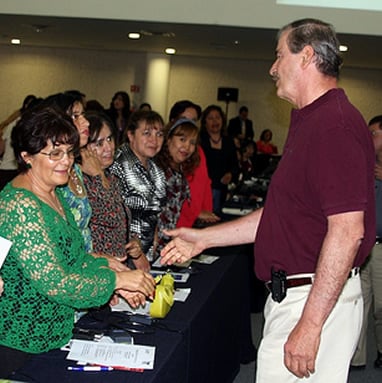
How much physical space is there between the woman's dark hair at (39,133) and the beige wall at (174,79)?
12532 mm

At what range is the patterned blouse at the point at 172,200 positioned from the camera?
3896mm

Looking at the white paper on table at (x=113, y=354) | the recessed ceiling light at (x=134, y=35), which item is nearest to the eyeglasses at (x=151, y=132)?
the white paper on table at (x=113, y=354)

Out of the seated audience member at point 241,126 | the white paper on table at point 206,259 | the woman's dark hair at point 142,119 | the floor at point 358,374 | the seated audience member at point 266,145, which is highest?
the seated audience member at point 241,126

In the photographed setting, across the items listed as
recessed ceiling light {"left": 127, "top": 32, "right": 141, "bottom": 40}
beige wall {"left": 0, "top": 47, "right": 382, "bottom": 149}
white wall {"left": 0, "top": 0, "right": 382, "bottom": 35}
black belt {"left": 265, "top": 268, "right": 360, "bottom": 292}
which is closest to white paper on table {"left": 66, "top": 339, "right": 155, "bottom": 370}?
black belt {"left": 265, "top": 268, "right": 360, "bottom": 292}

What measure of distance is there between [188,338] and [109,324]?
31cm

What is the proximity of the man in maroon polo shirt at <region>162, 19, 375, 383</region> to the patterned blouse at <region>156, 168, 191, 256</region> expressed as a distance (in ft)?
5.74

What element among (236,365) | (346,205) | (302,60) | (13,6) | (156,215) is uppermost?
(13,6)

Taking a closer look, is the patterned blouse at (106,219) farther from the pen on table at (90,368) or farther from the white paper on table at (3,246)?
the white paper on table at (3,246)

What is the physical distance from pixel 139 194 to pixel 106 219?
54 cm

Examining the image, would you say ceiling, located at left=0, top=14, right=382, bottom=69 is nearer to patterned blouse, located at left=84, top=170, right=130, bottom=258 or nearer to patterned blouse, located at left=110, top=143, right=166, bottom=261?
patterned blouse, located at left=110, top=143, right=166, bottom=261

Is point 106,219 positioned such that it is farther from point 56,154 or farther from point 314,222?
point 314,222

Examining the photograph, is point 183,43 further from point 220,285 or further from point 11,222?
point 11,222

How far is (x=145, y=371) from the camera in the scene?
1.97 metres

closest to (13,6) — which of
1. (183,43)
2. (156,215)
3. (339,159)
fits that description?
(183,43)
